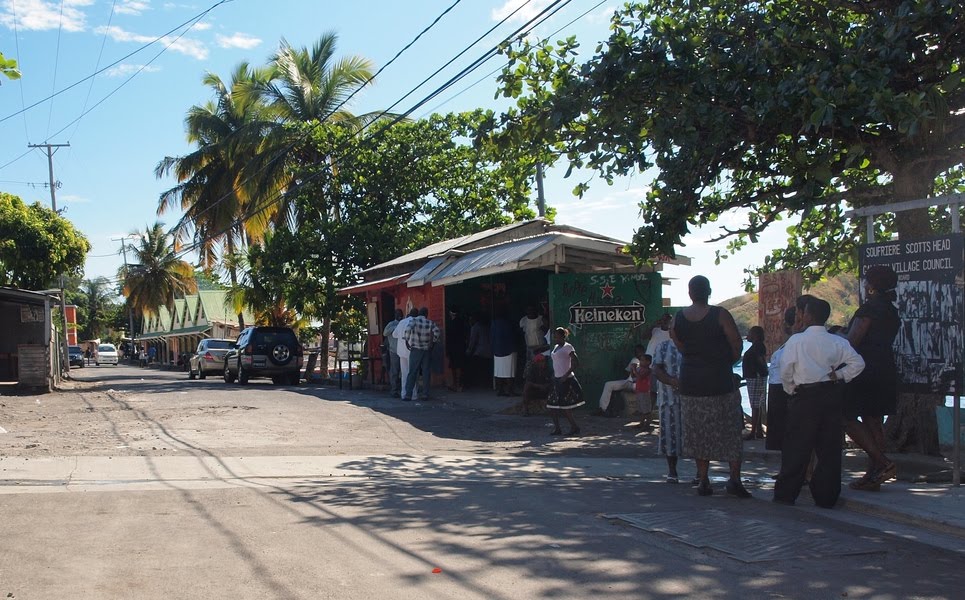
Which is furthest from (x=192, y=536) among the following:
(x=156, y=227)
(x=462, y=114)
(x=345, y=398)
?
(x=156, y=227)

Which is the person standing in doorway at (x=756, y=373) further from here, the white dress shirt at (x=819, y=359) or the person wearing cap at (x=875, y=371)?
the white dress shirt at (x=819, y=359)

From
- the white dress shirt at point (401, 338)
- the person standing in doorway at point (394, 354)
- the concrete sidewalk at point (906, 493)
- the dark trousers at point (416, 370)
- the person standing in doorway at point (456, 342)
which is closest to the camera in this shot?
the concrete sidewalk at point (906, 493)

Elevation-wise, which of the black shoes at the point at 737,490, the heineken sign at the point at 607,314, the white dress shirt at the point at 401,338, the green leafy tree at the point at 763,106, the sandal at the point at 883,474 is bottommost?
the black shoes at the point at 737,490

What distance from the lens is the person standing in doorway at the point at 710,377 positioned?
8078 millimetres

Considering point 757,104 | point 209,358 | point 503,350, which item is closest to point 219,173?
point 209,358

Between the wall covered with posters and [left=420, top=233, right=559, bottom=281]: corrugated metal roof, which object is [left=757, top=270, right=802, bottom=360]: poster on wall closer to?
the wall covered with posters

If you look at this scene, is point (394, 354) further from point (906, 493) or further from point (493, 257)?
point (906, 493)

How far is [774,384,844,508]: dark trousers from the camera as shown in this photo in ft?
25.5

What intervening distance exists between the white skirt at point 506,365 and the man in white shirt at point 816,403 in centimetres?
977

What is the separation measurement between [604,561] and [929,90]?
608cm

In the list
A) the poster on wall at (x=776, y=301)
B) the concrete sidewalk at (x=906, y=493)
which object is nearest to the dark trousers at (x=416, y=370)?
the poster on wall at (x=776, y=301)

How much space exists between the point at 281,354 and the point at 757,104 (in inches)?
752

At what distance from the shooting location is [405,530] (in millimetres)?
6809

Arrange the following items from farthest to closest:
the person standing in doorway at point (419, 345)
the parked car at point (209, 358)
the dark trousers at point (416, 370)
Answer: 1. the parked car at point (209, 358)
2. the dark trousers at point (416, 370)
3. the person standing in doorway at point (419, 345)
